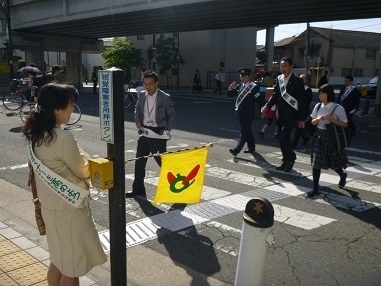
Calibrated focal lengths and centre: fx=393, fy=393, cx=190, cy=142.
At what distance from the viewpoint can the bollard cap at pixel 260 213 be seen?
106 inches

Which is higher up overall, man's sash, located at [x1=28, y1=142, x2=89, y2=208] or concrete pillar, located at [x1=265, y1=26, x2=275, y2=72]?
concrete pillar, located at [x1=265, y1=26, x2=275, y2=72]

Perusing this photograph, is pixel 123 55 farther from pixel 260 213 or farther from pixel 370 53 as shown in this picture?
pixel 260 213

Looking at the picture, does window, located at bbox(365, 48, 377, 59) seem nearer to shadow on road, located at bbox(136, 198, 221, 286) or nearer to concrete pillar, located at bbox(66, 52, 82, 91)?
concrete pillar, located at bbox(66, 52, 82, 91)

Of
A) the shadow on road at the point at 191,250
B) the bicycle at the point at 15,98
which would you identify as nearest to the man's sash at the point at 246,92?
the shadow on road at the point at 191,250

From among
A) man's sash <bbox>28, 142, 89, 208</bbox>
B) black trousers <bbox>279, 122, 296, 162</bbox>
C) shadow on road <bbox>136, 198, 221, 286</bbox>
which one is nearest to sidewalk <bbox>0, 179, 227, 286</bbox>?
shadow on road <bbox>136, 198, 221, 286</bbox>

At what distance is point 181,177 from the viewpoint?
11.6 feet

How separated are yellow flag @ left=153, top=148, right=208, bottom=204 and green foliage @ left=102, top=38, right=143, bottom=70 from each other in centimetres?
3716

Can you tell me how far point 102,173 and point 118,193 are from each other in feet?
0.69

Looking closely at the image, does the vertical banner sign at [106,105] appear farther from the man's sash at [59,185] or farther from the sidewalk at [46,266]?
the sidewalk at [46,266]

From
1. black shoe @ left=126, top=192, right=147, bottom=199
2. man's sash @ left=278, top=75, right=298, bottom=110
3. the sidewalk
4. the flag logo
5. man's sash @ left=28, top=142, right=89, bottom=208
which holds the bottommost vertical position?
black shoe @ left=126, top=192, right=147, bottom=199

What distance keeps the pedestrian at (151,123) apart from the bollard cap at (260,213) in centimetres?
323

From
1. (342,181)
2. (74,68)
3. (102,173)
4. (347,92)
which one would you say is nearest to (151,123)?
(342,181)

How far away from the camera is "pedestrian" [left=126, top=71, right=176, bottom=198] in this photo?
5.83 m

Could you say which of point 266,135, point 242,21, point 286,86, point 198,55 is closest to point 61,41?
point 198,55
